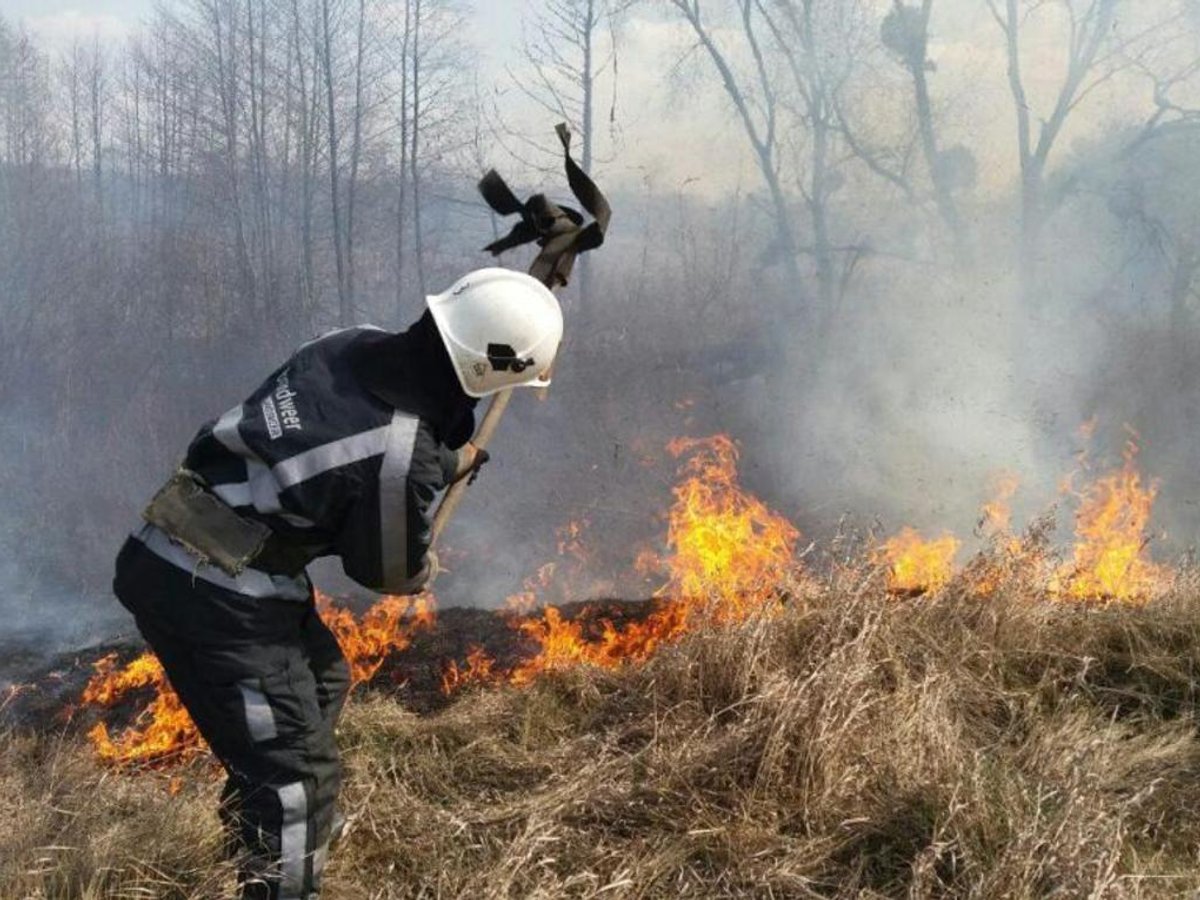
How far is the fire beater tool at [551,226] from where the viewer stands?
3.49m

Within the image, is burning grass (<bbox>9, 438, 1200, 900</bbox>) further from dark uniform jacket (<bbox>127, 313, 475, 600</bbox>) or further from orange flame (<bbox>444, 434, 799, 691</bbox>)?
dark uniform jacket (<bbox>127, 313, 475, 600</bbox>)

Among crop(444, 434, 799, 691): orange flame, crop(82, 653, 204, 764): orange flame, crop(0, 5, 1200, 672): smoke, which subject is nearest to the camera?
crop(82, 653, 204, 764): orange flame

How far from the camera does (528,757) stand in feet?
12.1

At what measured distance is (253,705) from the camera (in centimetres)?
265

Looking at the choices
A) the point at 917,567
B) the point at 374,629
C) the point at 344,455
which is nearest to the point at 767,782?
the point at 344,455

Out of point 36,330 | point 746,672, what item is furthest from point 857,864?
point 36,330

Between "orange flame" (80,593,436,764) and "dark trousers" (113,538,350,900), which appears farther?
"orange flame" (80,593,436,764)

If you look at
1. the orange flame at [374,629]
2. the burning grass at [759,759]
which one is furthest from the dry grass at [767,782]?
the orange flame at [374,629]

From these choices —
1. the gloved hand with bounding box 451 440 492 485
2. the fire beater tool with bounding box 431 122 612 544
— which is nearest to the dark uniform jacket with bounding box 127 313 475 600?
the gloved hand with bounding box 451 440 492 485

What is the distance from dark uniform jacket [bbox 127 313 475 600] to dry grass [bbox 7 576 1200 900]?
0.96 meters

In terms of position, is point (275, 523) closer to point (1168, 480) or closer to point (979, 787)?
point (979, 787)

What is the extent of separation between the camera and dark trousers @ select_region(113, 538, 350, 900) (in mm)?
2645

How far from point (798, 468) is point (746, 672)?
8.23m

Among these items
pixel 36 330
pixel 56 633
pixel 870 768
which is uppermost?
pixel 36 330
